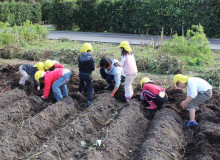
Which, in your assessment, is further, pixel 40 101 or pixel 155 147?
pixel 40 101

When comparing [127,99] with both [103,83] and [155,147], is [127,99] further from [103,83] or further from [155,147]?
[155,147]

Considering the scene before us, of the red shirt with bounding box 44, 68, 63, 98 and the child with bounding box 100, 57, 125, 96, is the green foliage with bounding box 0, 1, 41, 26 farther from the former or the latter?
the child with bounding box 100, 57, 125, 96

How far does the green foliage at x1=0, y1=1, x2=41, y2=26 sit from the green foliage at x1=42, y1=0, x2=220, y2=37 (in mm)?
4963

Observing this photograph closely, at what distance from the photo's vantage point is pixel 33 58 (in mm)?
11133

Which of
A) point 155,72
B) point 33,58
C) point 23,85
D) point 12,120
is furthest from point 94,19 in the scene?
point 12,120

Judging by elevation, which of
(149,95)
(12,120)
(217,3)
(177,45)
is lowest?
(12,120)

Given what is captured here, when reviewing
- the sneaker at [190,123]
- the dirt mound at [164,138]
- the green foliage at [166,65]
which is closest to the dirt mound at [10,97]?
the dirt mound at [164,138]

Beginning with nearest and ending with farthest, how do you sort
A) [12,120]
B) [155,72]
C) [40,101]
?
1. [12,120]
2. [40,101]
3. [155,72]

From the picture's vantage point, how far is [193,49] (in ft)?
32.0

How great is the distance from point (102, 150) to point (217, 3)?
49.7 ft

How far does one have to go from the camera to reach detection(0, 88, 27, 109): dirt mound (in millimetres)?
6462

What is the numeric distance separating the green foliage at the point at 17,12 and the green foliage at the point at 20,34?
13.5 meters

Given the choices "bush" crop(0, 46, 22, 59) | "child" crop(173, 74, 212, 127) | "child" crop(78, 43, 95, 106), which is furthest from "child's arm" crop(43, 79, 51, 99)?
"bush" crop(0, 46, 22, 59)

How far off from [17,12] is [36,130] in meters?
26.6
